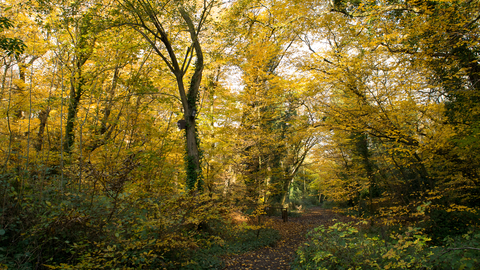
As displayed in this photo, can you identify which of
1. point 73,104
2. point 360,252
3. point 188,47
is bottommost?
point 360,252

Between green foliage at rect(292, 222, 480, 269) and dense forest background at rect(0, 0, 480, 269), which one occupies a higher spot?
dense forest background at rect(0, 0, 480, 269)

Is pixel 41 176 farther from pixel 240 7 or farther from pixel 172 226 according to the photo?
pixel 240 7

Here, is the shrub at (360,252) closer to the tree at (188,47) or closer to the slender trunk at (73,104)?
the tree at (188,47)

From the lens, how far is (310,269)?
182 inches

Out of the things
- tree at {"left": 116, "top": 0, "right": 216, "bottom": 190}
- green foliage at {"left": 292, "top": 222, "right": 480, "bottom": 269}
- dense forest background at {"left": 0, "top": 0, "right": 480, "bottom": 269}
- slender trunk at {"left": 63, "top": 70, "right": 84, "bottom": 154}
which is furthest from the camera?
tree at {"left": 116, "top": 0, "right": 216, "bottom": 190}

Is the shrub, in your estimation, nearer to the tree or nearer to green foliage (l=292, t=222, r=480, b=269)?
green foliage (l=292, t=222, r=480, b=269)

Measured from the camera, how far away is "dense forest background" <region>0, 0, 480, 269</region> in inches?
131

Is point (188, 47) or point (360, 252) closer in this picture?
point (360, 252)

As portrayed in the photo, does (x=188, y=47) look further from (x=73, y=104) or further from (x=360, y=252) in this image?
(x=360, y=252)

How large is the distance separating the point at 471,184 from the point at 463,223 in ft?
4.38

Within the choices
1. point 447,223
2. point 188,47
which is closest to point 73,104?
point 188,47

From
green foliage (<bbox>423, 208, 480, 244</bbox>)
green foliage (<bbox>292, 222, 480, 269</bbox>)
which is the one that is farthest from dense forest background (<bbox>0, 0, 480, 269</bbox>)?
green foliage (<bbox>292, 222, 480, 269</bbox>)

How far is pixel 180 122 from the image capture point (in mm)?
6969

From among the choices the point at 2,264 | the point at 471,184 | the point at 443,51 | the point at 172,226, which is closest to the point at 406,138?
the point at 471,184
